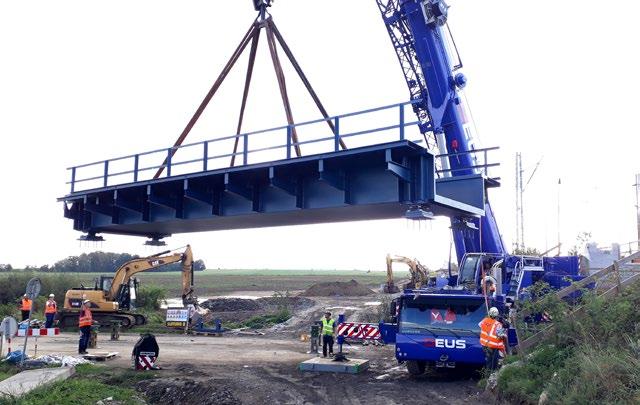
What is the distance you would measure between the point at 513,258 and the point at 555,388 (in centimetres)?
704

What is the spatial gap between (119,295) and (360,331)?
14.7 meters

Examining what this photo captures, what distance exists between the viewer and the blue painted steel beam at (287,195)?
46.0ft

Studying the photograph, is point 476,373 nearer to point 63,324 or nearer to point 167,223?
point 167,223

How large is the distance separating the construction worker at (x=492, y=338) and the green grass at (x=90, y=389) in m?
7.42

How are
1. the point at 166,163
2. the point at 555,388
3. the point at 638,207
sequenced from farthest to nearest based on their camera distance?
the point at 638,207 < the point at 166,163 < the point at 555,388

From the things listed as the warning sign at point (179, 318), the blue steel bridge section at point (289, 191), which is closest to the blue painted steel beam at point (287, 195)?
the blue steel bridge section at point (289, 191)

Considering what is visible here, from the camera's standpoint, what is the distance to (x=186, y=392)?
13422mm

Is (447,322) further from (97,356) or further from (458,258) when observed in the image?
(97,356)

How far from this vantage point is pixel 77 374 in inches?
592

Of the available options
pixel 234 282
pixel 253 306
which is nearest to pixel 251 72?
pixel 253 306

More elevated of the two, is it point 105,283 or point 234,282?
point 234,282

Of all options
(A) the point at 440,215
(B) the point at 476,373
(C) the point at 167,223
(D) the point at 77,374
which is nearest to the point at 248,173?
(C) the point at 167,223

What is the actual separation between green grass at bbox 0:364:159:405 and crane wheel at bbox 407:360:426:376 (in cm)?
620

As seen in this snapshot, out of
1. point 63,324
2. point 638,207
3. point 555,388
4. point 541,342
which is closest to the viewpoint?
point 555,388
